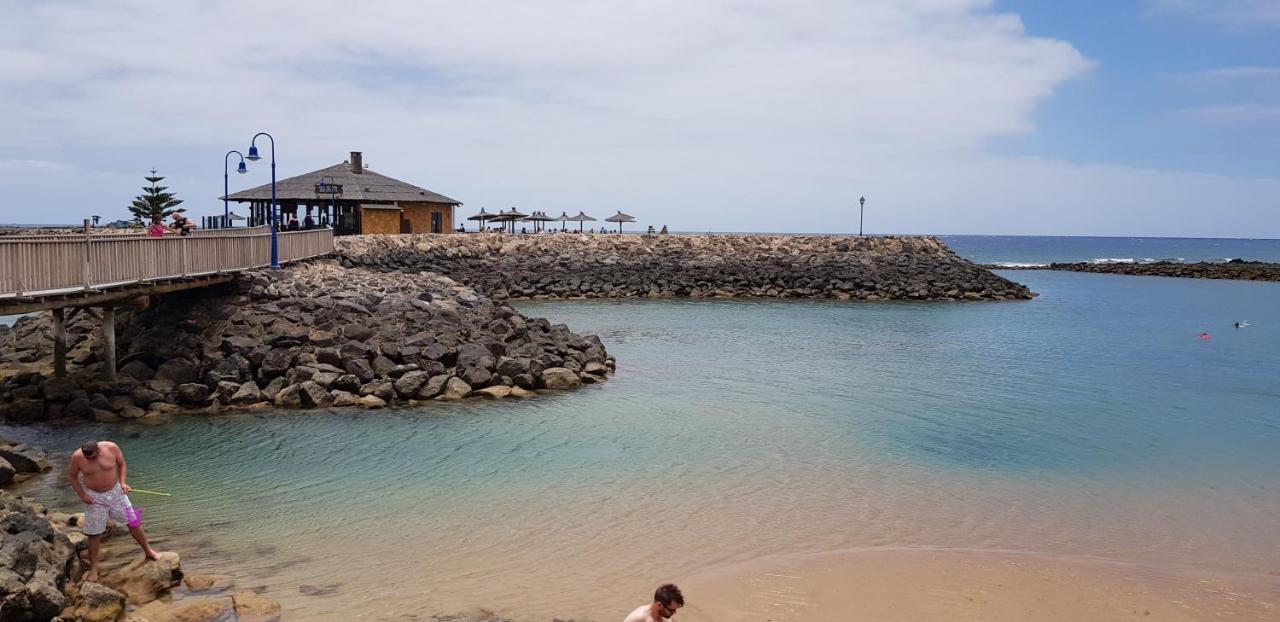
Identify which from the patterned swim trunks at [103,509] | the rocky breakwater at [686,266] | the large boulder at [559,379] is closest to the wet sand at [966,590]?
the patterned swim trunks at [103,509]

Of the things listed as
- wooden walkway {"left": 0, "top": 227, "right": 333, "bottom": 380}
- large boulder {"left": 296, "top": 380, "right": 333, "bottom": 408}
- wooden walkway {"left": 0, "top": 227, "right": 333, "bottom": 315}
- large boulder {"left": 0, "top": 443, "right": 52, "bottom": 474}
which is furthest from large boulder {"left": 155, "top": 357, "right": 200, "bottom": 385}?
large boulder {"left": 0, "top": 443, "right": 52, "bottom": 474}

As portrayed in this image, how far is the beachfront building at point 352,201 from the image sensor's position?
4603 centimetres

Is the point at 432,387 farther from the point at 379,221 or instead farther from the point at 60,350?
the point at 379,221

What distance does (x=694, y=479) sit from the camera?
14.5 m

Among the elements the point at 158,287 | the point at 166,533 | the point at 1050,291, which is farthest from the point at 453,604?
the point at 1050,291

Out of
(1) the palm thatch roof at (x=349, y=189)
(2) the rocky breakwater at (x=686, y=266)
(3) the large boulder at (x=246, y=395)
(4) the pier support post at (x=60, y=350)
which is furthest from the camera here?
(2) the rocky breakwater at (x=686, y=266)

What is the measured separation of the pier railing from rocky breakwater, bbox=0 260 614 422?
3.22 ft

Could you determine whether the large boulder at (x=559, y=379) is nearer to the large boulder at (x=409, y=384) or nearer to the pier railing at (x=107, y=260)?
the large boulder at (x=409, y=384)

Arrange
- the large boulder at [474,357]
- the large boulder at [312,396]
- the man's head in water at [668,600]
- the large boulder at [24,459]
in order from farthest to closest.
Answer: the large boulder at [474,357], the large boulder at [312,396], the large boulder at [24,459], the man's head in water at [668,600]

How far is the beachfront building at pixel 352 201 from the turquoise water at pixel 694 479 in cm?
2621

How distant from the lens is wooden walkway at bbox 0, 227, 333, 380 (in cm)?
1484

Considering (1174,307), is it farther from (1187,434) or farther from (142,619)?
(142,619)

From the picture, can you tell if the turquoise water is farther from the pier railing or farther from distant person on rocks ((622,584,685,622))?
the pier railing

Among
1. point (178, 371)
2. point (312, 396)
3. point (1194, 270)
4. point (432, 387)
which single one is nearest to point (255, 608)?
point (312, 396)
